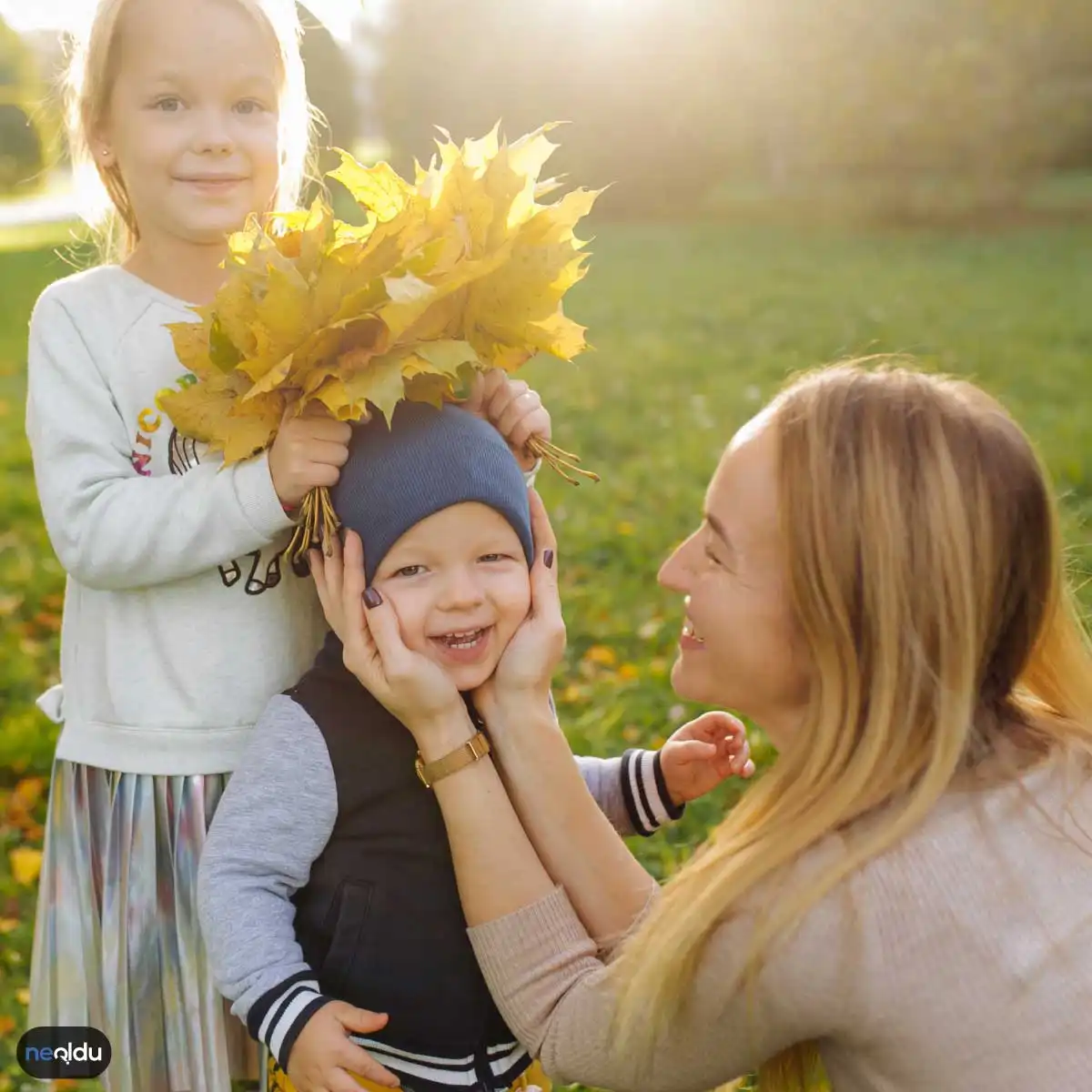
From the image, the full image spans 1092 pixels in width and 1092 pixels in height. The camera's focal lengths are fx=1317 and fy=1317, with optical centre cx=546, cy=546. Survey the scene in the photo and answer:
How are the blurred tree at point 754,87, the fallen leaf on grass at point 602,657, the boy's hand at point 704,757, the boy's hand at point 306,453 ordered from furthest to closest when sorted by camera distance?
the blurred tree at point 754,87 → the fallen leaf on grass at point 602,657 → the boy's hand at point 704,757 → the boy's hand at point 306,453

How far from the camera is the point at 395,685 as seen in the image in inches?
77.5

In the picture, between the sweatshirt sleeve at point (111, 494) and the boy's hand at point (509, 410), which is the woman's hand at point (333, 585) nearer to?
the sweatshirt sleeve at point (111, 494)

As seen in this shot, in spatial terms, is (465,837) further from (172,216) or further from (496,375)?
(172,216)

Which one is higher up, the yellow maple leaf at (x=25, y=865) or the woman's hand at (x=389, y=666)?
the woman's hand at (x=389, y=666)

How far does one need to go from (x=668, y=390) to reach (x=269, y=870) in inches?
263

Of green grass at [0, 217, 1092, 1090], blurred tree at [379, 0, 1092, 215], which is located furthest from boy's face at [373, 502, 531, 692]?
blurred tree at [379, 0, 1092, 215]

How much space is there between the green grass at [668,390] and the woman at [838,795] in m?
1.30

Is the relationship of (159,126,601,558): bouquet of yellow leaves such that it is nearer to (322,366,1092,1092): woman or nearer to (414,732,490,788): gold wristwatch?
(322,366,1092,1092): woman

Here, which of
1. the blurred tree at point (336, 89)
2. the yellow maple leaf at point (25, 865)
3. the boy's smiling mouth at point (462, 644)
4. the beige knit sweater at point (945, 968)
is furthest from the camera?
the blurred tree at point (336, 89)

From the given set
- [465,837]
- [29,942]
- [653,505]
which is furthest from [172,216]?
[653,505]

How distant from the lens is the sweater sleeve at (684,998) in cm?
176

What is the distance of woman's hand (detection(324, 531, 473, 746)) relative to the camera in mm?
1968

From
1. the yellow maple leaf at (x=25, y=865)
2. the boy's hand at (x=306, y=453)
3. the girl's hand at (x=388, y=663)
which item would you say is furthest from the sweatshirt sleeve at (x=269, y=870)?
the yellow maple leaf at (x=25, y=865)

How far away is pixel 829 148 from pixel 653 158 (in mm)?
3825
